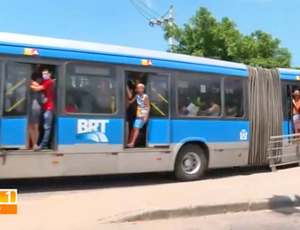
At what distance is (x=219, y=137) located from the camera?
11375 mm

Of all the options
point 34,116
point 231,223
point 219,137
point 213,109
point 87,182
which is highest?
point 213,109

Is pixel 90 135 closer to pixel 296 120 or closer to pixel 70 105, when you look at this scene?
pixel 70 105

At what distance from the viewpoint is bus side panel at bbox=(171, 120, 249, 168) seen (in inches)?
425

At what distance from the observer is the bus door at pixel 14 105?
8.69 m

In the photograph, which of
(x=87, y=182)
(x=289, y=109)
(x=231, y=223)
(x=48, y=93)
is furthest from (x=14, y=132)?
(x=289, y=109)

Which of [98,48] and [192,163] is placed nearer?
[98,48]

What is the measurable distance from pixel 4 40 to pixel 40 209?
3159 mm

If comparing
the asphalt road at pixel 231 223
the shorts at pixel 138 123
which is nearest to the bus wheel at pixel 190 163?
the shorts at pixel 138 123

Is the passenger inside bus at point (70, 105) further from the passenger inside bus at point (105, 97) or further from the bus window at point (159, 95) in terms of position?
the bus window at point (159, 95)

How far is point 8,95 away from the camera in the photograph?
28.7ft

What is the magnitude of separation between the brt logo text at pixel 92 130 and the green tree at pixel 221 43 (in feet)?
36.8

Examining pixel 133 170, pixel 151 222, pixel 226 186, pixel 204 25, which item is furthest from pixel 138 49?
pixel 204 25

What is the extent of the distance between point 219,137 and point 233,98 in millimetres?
1083

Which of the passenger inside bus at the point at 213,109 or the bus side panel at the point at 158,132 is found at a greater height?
the passenger inside bus at the point at 213,109
